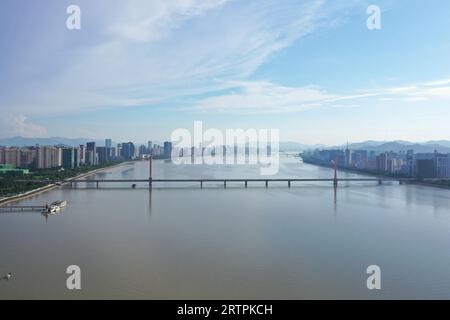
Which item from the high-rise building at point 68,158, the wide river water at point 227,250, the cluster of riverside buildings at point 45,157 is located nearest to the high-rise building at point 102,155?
the cluster of riverside buildings at point 45,157

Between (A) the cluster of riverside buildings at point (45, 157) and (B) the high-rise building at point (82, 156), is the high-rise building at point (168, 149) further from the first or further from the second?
(B) the high-rise building at point (82, 156)

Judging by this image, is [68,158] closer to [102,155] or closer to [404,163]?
[102,155]

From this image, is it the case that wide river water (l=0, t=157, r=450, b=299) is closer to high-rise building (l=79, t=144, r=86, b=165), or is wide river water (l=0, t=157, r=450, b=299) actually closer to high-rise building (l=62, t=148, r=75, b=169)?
high-rise building (l=62, t=148, r=75, b=169)

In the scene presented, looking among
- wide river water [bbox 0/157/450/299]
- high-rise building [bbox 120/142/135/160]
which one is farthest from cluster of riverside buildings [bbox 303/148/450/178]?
high-rise building [bbox 120/142/135/160]

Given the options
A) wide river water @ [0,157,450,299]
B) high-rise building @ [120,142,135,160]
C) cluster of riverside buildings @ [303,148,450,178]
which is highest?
high-rise building @ [120,142,135,160]

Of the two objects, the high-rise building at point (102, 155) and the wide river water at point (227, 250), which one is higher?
the high-rise building at point (102, 155)

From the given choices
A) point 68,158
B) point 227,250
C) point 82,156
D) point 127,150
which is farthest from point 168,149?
point 227,250

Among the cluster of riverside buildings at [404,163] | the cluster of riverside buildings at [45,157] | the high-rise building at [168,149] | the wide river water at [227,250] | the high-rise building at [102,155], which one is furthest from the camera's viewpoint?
the high-rise building at [168,149]
